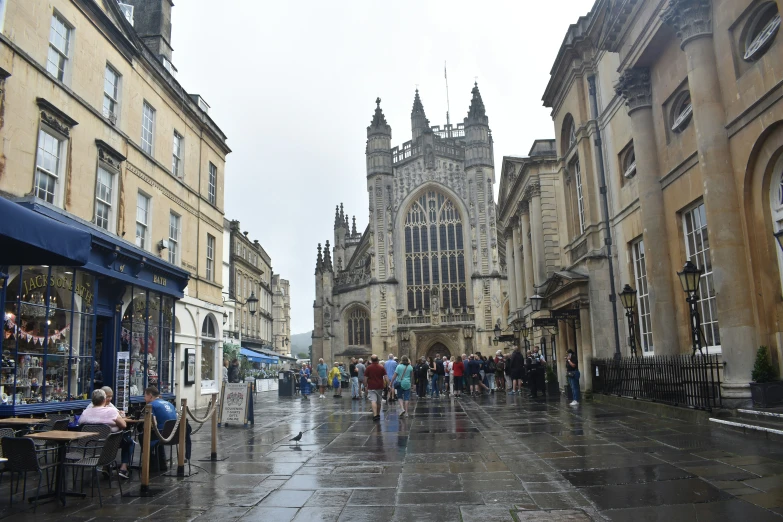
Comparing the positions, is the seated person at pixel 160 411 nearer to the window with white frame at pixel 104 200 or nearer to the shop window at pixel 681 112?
the window with white frame at pixel 104 200

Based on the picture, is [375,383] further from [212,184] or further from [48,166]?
[212,184]

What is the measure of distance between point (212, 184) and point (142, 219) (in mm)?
5757

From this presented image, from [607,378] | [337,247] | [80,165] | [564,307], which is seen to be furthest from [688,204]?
[337,247]

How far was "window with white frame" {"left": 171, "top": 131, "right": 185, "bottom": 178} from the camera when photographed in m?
18.8

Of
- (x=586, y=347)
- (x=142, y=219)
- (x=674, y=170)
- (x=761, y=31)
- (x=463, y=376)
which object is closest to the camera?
(x=761, y=31)

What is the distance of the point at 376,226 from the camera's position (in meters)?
51.1

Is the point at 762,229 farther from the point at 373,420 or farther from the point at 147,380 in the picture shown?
the point at 147,380

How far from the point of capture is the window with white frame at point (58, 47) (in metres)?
12.2

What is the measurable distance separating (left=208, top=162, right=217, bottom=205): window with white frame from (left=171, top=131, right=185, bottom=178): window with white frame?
8.00ft

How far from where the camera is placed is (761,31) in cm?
1020

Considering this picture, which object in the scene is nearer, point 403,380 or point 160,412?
point 160,412

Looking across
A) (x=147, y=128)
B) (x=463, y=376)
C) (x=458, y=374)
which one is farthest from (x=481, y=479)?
(x=463, y=376)

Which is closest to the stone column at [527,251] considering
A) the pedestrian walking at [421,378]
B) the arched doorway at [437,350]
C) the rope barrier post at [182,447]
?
the pedestrian walking at [421,378]

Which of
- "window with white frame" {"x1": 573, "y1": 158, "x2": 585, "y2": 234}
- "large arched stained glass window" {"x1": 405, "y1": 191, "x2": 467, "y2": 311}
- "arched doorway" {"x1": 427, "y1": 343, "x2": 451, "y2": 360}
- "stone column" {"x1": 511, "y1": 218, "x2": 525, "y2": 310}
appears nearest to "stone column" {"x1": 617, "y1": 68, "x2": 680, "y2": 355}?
"window with white frame" {"x1": 573, "y1": 158, "x2": 585, "y2": 234}
